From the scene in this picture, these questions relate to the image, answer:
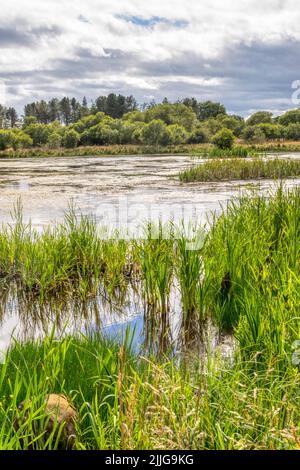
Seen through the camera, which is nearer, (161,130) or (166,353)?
(166,353)

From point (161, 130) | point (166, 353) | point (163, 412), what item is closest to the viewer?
point (163, 412)

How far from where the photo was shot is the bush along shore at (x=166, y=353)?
166 centimetres

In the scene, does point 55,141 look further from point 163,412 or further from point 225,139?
point 163,412

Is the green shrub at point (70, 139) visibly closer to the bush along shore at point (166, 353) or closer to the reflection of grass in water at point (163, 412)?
the bush along shore at point (166, 353)

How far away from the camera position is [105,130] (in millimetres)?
49031

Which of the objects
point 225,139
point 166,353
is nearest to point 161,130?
point 225,139

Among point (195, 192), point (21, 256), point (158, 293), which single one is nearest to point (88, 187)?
point (195, 192)

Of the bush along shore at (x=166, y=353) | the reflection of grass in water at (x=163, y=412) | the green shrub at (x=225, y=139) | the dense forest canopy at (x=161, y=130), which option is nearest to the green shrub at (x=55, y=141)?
the dense forest canopy at (x=161, y=130)

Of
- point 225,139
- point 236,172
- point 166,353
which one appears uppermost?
point 225,139

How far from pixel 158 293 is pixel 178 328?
12.2 inches

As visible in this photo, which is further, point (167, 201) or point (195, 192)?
point (195, 192)

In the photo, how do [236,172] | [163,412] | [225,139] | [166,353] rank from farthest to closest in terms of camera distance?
1. [225,139]
2. [236,172]
3. [166,353]
4. [163,412]

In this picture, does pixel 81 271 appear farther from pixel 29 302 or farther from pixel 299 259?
pixel 299 259

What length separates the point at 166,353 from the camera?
2736mm
